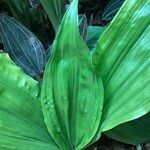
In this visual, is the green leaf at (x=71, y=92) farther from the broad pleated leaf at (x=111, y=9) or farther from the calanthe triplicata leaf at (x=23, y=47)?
the broad pleated leaf at (x=111, y=9)

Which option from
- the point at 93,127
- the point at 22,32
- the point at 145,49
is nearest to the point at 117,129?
the point at 93,127

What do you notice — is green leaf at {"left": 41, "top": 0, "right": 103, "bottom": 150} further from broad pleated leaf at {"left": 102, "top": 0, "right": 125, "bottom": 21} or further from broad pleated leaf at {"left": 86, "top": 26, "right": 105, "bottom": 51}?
broad pleated leaf at {"left": 102, "top": 0, "right": 125, "bottom": 21}

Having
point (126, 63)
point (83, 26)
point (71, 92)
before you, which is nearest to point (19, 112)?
point (71, 92)

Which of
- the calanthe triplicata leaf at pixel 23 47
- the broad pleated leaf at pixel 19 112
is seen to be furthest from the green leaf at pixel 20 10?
the broad pleated leaf at pixel 19 112

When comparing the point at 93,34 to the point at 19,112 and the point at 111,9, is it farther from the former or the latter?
the point at 19,112

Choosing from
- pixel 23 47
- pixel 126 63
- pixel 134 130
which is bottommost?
pixel 134 130
